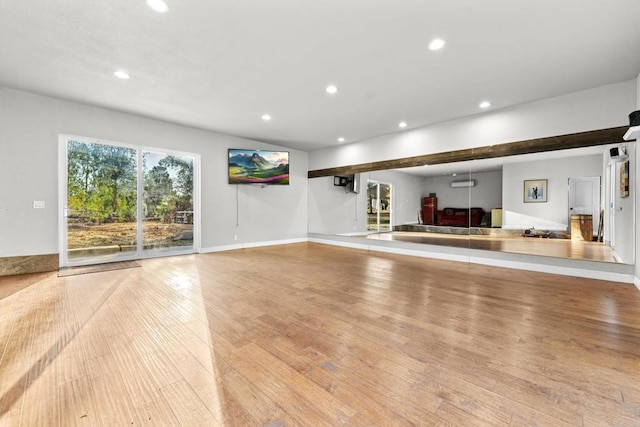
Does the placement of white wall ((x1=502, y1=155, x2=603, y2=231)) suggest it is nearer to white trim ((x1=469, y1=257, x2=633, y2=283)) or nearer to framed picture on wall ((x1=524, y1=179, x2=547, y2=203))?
framed picture on wall ((x1=524, y1=179, x2=547, y2=203))

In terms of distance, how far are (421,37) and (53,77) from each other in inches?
212

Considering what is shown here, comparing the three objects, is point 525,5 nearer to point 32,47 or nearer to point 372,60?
point 372,60

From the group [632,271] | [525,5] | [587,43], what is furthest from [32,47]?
[632,271]

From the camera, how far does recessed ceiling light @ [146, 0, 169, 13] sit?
254cm

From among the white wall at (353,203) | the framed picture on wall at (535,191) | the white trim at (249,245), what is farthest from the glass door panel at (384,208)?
the framed picture on wall at (535,191)

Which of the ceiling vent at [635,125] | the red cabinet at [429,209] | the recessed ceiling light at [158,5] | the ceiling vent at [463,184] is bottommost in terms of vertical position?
the red cabinet at [429,209]

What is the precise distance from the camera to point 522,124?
4.83 meters

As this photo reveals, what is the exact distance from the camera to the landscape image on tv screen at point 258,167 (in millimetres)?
7121

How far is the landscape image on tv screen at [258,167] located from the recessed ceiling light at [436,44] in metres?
5.20

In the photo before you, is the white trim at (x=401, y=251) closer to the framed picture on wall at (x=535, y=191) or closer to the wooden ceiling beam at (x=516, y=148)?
the framed picture on wall at (x=535, y=191)

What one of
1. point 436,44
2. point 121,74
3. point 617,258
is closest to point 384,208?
point 617,258

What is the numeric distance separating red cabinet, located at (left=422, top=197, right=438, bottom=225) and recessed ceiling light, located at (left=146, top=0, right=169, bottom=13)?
638 centimetres

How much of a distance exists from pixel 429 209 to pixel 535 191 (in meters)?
2.21

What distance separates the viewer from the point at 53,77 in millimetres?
4023
